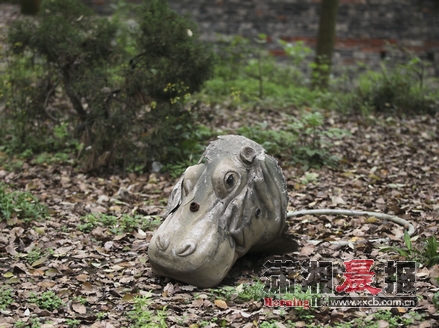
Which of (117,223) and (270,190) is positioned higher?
(270,190)

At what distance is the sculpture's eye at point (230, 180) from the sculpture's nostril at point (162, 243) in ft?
2.23

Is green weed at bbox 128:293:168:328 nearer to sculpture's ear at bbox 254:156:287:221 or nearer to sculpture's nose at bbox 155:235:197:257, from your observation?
sculpture's nose at bbox 155:235:197:257

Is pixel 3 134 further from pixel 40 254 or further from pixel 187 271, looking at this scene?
pixel 187 271

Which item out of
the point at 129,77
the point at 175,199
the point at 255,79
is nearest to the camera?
the point at 175,199

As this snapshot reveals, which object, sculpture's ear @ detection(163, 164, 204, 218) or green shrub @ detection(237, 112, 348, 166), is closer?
sculpture's ear @ detection(163, 164, 204, 218)

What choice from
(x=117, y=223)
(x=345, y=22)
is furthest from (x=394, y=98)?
(x=117, y=223)

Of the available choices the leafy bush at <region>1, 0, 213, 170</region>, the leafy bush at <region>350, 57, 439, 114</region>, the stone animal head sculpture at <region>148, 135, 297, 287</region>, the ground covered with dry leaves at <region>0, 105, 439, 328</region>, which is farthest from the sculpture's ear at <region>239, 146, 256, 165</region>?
the leafy bush at <region>350, 57, 439, 114</region>

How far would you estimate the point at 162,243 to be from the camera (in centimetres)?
480

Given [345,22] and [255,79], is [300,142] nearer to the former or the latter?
[255,79]

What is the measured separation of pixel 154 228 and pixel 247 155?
1.68m

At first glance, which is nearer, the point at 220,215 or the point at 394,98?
the point at 220,215

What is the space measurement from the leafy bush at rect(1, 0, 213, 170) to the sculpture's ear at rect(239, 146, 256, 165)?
3049 millimetres

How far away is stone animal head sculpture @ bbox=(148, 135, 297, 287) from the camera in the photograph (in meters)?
4.75

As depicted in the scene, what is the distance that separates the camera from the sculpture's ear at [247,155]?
5098 millimetres
